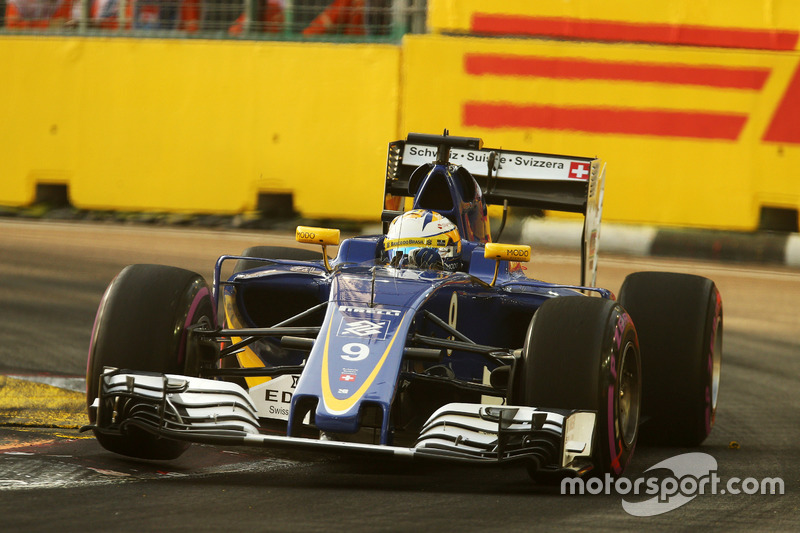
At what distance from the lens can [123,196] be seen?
48.0 feet

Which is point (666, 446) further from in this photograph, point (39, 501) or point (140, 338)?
point (39, 501)

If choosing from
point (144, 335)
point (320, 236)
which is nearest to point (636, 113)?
point (320, 236)

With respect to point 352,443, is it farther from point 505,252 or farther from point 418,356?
point 505,252

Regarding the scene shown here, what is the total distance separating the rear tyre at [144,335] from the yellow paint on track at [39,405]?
3.43 ft

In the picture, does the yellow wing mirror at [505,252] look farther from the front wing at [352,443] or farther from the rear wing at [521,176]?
the rear wing at [521,176]

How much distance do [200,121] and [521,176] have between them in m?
6.68

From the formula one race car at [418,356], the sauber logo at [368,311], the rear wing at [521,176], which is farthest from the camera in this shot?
the rear wing at [521,176]

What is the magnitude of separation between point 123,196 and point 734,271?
21.9 ft

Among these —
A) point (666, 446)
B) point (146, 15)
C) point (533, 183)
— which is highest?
point (146, 15)

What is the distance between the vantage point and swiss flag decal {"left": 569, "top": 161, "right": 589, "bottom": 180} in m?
8.37

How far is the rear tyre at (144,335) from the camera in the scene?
241 inches

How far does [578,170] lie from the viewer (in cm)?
839

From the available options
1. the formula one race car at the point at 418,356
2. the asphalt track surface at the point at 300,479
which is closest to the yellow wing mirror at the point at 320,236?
the formula one race car at the point at 418,356

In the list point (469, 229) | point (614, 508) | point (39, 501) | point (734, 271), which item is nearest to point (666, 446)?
point (469, 229)
